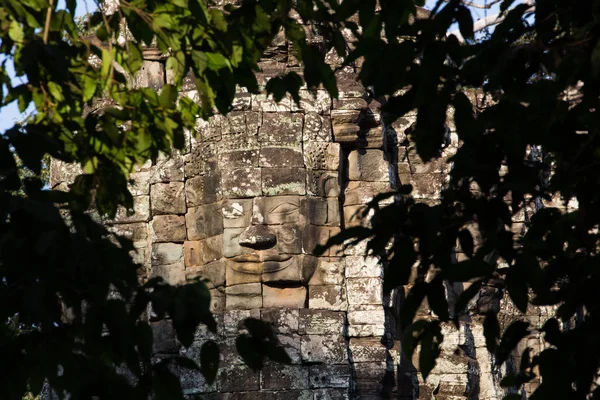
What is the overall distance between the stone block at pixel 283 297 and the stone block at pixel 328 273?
168mm

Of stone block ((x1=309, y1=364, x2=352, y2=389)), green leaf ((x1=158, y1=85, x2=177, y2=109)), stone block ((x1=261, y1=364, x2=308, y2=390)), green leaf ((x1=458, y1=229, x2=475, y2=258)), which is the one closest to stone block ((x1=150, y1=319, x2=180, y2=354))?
stone block ((x1=261, y1=364, x2=308, y2=390))

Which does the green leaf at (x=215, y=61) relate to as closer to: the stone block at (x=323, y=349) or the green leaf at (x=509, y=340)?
the green leaf at (x=509, y=340)

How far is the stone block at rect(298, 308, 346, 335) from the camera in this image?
12.0 metres

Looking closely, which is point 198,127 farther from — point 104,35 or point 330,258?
point 104,35

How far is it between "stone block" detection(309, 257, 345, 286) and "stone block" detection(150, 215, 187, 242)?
1.40 m

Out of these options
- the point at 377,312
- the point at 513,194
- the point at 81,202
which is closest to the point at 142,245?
the point at 377,312

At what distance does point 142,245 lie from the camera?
1353 cm

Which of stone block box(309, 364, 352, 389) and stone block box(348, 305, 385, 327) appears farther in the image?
stone block box(348, 305, 385, 327)

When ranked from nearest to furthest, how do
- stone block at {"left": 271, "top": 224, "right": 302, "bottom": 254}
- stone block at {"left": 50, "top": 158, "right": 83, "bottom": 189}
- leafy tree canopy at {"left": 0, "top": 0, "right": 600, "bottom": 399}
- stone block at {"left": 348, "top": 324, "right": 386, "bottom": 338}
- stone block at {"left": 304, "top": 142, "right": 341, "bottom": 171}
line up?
leafy tree canopy at {"left": 0, "top": 0, "right": 600, "bottom": 399} < stone block at {"left": 271, "top": 224, "right": 302, "bottom": 254} < stone block at {"left": 348, "top": 324, "right": 386, "bottom": 338} < stone block at {"left": 304, "top": 142, "right": 341, "bottom": 171} < stone block at {"left": 50, "top": 158, "right": 83, "bottom": 189}

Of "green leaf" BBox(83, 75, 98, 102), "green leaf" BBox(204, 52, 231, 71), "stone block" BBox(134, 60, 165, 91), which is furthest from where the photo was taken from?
"stone block" BBox(134, 60, 165, 91)

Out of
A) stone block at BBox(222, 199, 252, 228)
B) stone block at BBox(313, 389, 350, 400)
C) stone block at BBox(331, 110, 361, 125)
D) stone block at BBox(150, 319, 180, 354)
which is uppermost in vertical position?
stone block at BBox(331, 110, 361, 125)

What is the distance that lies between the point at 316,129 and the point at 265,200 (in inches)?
35.5

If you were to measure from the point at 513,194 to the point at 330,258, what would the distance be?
6.79 m

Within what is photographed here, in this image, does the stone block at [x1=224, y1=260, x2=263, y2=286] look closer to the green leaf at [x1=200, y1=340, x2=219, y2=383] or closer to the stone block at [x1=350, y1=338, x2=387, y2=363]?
the stone block at [x1=350, y1=338, x2=387, y2=363]
